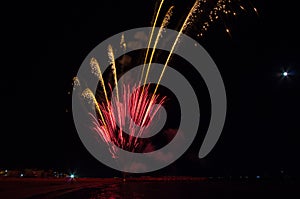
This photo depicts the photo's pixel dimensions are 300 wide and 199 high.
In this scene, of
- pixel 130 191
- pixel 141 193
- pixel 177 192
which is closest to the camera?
pixel 141 193

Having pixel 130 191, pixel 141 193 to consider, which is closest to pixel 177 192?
pixel 141 193

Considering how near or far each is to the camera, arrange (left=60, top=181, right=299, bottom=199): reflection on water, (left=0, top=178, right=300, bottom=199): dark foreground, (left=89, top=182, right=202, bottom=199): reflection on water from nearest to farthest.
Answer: (left=89, top=182, right=202, bottom=199): reflection on water, (left=60, top=181, right=299, bottom=199): reflection on water, (left=0, top=178, right=300, bottom=199): dark foreground

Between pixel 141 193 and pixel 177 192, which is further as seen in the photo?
pixel 177 192

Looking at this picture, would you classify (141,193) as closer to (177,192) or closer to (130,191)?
(130,191)

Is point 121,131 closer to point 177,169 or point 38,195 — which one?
point 38,195

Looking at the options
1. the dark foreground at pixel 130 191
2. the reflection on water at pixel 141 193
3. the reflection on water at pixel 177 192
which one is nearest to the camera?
the reflection on water at pixel 141 193

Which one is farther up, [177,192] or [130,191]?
[130,191]

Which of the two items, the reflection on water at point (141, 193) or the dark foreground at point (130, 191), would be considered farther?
the dark foreground at point (130, 191)

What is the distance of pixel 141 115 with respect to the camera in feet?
106

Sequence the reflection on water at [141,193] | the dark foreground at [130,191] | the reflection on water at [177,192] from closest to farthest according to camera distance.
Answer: the reflection on water at [141,193] → the reflection on water at [177,192] → the dark foreground at [130,191]

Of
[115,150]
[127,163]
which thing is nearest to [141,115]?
[115,150]

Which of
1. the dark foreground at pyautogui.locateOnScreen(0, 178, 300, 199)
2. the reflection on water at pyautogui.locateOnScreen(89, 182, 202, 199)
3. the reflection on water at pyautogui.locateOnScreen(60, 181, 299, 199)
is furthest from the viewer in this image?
the dark foreground at pyautogui.locateOnScreen(0, 178, 300, 199)

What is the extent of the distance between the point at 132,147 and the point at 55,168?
935 inches

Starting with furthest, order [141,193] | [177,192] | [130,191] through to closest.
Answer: [130,191], [177,192], [141,193]
